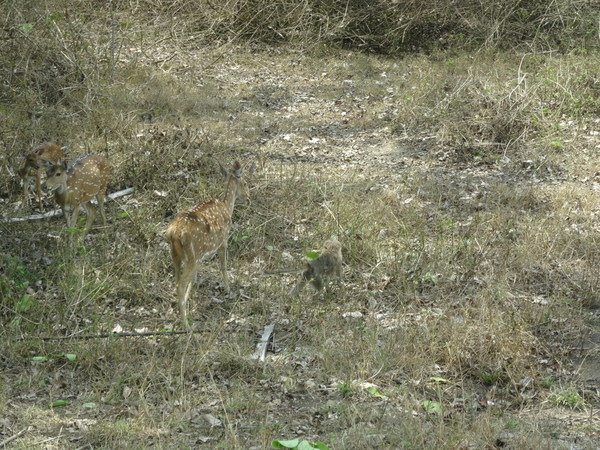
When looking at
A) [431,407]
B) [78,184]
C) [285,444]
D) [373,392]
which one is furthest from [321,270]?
[78,184]

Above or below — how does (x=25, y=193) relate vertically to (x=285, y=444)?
below

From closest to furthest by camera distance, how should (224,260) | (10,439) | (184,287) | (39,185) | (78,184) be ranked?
(10,439)
(184,287)
(224,260)
(78,184)
(39,185)

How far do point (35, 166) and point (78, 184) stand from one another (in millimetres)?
639

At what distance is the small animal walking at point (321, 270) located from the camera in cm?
757

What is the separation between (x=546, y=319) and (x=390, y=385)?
1.81 meters

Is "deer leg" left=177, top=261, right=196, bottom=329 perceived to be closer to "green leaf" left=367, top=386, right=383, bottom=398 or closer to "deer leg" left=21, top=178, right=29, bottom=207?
"green leaf" left=367, top=386, right=383, bottom=398

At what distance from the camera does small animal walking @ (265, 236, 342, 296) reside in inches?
298

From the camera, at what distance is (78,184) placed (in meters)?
8.59

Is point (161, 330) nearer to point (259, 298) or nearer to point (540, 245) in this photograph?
point (259, 298)

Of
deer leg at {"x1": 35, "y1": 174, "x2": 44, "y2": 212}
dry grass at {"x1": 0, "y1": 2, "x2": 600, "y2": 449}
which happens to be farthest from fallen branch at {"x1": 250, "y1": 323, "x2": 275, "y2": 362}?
deer leg at {"x1": 35, "y1": 174, "x2": 44, "y2": 212}

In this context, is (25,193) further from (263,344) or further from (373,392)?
(373,392)

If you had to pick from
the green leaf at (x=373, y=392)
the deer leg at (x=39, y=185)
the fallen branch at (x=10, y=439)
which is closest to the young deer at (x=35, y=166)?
the deer leg at (x=39, y=185)

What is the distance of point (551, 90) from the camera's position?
41.1 feet

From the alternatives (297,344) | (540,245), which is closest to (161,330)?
(297,344)
